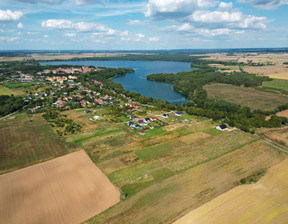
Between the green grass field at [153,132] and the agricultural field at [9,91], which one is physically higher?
the agricultural field at [9,91]

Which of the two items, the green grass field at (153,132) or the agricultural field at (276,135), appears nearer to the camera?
the agricultural field at (276,135)

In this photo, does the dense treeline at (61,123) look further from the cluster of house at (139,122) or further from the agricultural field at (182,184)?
the agricultural field at (182,184)

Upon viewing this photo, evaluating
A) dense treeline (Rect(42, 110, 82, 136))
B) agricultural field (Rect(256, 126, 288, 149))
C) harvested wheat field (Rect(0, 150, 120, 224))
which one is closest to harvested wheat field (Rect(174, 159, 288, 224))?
harvested wheat field (Rect(0, 150, 120, 224))

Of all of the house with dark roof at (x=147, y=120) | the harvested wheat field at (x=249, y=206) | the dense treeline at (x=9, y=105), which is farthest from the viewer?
the dense treeline at (x=9, y=105)

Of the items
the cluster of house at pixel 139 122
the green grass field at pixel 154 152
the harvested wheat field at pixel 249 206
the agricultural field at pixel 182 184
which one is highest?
the cluster of house at pixel 139 122

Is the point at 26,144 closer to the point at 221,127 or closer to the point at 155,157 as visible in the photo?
the point at 155,157

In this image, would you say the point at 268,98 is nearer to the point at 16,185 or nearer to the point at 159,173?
the point at 159,173

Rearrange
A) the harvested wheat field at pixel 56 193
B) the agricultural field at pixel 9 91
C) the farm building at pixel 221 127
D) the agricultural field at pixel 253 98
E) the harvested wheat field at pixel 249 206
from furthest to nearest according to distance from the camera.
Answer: the agricultural field at pixel 9 91
the agricultural field at pixel 253 98
the farm building at pixel 221 127
the harvested wheat field at pixel 56 193
the harvested wheat field at pixel 249 206

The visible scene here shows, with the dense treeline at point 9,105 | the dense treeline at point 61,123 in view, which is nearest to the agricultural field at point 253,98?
the dense treeline at point 61,123
